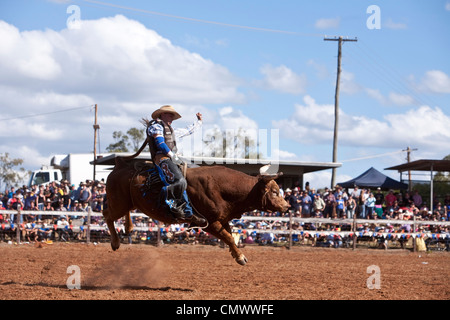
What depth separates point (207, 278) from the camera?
10.5 metres

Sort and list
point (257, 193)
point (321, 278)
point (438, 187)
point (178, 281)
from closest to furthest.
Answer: point (257, 193) < point (178, 281) < point (321, 278) < point (438, 187)

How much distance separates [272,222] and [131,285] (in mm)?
12259

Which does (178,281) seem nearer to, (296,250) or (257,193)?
(257,193)

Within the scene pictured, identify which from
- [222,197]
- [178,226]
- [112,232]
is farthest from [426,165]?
[112,232]

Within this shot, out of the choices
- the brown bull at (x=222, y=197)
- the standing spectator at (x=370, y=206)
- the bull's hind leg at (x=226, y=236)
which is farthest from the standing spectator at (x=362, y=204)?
the bull's hind leg at (x=226, y=236)

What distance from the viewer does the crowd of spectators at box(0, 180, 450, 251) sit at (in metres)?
19.6

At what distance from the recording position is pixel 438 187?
43.3 m

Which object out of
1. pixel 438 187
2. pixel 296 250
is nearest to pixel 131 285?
pixel 296 250

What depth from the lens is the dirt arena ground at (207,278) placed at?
8.30 m

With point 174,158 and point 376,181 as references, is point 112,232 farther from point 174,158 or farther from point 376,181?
point 376,181

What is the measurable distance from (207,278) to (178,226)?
9437 millimetres

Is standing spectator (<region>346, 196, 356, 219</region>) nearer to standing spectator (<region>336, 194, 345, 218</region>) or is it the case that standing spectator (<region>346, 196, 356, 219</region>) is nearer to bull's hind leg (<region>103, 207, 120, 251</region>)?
standing spectator (<region>336, 194, 345, 218</region>)

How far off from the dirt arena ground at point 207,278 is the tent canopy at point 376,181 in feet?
39.5

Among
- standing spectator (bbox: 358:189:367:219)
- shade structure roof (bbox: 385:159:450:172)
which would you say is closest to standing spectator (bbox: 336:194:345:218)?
standing spectator (bbox: 358:189:367:219)
